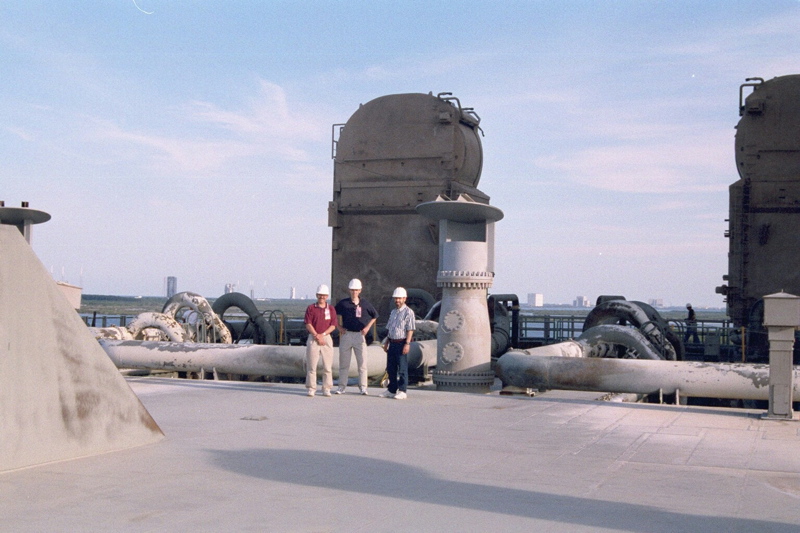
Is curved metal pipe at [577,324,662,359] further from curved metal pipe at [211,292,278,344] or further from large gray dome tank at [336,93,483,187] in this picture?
curved metal pipe at [211,292,278,344]

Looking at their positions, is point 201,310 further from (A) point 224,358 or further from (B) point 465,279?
(B) point 465,279

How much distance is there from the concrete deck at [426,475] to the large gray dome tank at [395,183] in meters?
17.4

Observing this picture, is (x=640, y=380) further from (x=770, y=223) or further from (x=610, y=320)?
(x=770, y=223)

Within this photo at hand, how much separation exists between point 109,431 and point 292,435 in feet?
6.31

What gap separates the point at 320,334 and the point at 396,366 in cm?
134

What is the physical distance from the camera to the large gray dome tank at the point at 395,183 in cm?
2766

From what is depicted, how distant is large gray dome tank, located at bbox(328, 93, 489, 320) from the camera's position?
27.7 meters

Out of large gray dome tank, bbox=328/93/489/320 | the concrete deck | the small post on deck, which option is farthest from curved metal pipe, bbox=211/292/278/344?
the small post on deck

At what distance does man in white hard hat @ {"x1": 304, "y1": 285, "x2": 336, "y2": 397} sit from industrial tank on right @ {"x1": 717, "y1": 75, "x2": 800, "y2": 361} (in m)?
17.3

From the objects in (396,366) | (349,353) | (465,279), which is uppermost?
(465,279)

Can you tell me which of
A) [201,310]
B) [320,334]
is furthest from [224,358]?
[201,310]

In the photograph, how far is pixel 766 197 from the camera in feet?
84.2

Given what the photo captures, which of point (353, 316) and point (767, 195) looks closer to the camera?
point (353, 316)

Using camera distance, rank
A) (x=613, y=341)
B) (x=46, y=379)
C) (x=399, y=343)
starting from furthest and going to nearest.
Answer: (x=613, y=341) < (x=399, y=343) < (x=46, y=379)
